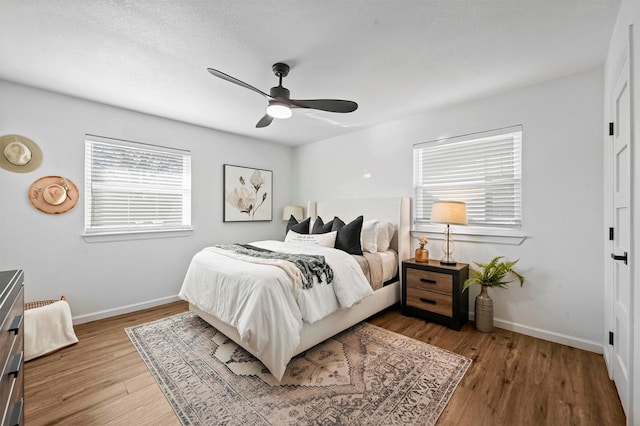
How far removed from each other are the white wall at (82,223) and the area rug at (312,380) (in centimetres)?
88

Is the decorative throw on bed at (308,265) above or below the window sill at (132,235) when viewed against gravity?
below

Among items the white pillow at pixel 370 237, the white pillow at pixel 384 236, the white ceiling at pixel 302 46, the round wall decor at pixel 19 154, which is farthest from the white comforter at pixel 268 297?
the round wall decor at pixel 19 154

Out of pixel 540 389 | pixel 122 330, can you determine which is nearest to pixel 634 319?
pixel 540 389

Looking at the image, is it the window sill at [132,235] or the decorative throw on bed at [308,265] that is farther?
the window sill at [132,235]

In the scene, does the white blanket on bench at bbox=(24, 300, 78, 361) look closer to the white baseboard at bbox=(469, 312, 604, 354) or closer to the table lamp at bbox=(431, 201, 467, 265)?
the table lamp at bbox=(431, 201, 467, 265)

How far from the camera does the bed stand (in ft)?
6.44

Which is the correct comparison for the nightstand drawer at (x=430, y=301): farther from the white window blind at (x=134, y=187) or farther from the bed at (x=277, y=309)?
the white window blind at (x=134, y=187)

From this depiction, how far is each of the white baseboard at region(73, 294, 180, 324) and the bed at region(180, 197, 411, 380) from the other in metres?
0.83

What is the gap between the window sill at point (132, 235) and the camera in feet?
10.2

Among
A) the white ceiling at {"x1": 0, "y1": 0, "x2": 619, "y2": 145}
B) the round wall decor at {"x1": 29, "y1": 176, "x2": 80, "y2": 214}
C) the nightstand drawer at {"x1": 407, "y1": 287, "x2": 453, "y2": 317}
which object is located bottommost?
the nightstand drawer at {"x1": 407, "y1": 287, "x2": 453, "y2": 317}

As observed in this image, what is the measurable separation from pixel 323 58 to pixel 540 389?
2998 mm

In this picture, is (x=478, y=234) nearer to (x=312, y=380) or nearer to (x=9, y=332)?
(x=312, y=380)

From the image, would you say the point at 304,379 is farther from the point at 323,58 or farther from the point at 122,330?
the point at 323,58

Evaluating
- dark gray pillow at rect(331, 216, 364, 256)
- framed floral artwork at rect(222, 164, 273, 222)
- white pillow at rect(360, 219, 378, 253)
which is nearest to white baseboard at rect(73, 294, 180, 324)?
framed floral artwork at rect(222, 164, 273, 222)
